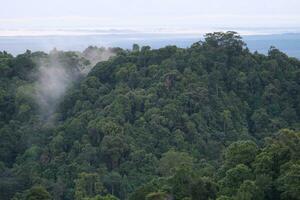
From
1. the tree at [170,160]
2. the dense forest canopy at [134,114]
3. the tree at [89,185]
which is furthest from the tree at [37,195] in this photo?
the tree at [170,160]

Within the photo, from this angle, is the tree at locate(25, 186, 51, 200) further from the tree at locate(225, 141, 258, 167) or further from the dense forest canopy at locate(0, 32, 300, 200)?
the tree at locate(225, 141, 258, 167)

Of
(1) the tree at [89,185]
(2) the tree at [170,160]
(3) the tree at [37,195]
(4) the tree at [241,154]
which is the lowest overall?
(1) the tree at [89,185]

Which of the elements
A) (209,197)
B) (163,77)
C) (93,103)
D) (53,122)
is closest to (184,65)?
(163,77)

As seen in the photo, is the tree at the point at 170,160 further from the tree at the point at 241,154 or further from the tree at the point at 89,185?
the tree at the point at 241,154

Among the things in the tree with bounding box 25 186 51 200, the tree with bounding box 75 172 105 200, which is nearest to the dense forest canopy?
the tree with bounding box 75 172 105 200

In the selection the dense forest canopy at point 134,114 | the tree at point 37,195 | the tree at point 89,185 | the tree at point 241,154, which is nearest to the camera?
the tree at point 37,195

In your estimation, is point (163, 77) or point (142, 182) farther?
point (163, 77)

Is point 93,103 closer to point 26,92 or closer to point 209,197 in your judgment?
point 26,92

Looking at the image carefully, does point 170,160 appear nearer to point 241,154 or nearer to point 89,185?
point 89,185

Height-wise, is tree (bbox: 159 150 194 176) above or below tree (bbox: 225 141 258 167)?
below
